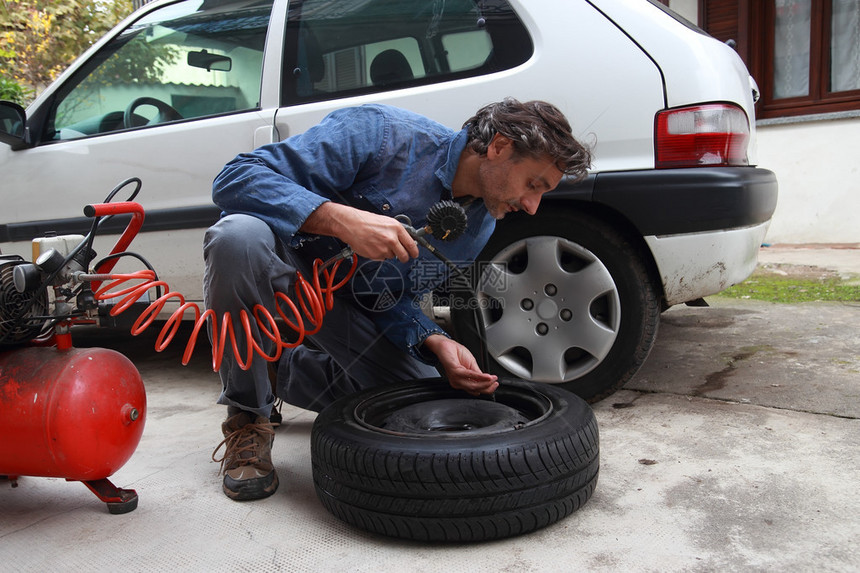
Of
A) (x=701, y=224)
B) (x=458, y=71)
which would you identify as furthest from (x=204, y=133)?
(x=701, y=224)

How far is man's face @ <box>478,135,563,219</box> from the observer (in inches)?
64.8

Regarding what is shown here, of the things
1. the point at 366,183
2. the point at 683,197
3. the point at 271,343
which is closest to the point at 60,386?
the point at 271,343

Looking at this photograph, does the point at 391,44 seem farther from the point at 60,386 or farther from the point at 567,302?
the point at 60,386

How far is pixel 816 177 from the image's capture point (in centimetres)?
592

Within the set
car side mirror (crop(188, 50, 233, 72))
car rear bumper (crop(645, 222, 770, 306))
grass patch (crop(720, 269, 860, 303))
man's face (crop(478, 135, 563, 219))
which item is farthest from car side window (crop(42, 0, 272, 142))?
grass patch (crop(720, 269, 860, 303))

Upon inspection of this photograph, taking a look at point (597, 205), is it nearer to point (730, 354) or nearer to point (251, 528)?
point (730, 354)

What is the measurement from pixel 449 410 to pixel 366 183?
Answer: 629mm

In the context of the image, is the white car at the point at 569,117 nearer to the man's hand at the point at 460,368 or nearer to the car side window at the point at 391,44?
the car side window at the point at 391,44

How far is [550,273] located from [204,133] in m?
1.41

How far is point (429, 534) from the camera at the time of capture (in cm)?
139

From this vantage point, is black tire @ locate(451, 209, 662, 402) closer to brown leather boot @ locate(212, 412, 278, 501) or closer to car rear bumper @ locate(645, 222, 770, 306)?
car rear bumper @ locate(645, 222, 770, 306)

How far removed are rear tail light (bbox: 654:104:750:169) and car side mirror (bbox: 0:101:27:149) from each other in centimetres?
243

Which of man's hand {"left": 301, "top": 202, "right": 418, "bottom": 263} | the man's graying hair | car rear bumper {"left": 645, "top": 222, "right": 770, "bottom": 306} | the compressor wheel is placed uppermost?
the man's graying hair

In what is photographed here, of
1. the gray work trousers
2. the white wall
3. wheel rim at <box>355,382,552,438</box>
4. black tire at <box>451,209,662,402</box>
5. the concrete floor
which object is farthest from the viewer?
the white wall
